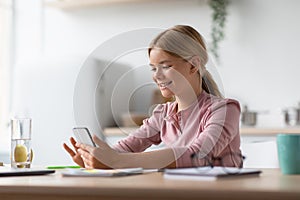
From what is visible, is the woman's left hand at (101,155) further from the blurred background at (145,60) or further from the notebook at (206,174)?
the blurred background at (145,60)

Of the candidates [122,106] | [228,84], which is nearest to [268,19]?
[228,84]

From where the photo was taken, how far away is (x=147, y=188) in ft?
3.79

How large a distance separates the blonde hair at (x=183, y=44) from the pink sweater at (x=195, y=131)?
A: 0.13 meters

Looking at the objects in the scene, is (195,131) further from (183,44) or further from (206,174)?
(206,174)

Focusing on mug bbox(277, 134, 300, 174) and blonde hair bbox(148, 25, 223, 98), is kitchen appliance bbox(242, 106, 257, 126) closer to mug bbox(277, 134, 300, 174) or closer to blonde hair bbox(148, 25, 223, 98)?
blonde hair bbox(148, 25, 223, 98)

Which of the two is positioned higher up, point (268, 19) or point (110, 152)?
point (268, 19)

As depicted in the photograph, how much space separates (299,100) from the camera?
395 cm

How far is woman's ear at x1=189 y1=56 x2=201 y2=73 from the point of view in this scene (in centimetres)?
198

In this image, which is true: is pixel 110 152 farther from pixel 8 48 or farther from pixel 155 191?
pixel 8 48

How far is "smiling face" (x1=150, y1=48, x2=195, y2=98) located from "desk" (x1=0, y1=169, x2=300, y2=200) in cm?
54

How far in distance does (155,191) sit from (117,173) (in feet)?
1.02

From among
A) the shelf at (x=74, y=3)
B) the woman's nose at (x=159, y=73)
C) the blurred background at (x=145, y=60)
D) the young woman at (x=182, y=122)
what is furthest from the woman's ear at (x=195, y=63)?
the shelf at (x=74, y=3)

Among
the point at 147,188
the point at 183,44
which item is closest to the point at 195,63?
the point at 183,44

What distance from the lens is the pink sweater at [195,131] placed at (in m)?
1.76
